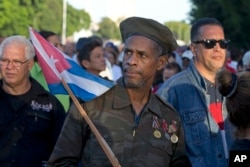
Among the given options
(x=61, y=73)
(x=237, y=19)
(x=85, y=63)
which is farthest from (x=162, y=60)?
(x=237, y=19)

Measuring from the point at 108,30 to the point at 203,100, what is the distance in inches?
4757

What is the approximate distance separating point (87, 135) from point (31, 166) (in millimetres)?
1842

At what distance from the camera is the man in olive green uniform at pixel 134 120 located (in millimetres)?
4699

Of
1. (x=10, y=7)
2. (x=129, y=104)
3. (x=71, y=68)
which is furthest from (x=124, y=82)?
(x=10, y=7)

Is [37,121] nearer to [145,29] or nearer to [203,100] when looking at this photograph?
[203,100]

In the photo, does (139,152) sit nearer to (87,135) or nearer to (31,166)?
(87,135)

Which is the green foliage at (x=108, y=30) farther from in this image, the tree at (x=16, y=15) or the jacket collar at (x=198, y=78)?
the jacket collar at (x=198, y=78)

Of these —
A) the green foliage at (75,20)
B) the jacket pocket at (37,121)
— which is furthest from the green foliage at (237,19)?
the green foliage at (75,20)

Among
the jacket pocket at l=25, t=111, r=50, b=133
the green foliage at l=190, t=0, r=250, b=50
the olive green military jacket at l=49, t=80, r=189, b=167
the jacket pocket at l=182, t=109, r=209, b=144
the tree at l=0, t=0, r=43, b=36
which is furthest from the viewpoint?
the tree at l=0, t=0, r=43, b=36

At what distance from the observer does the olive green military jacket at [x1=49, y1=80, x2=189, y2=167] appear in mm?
4684

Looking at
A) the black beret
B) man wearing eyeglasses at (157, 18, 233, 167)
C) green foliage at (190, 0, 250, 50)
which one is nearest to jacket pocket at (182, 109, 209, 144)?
man wearing eyeglasses at (157, 18, 233, 167)

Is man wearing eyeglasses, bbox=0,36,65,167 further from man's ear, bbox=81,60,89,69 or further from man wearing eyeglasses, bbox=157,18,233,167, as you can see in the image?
man's ear, bbox=81,60,89,69

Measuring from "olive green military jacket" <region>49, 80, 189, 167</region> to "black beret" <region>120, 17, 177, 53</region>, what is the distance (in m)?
0.33

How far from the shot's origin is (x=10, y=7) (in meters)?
69.4
